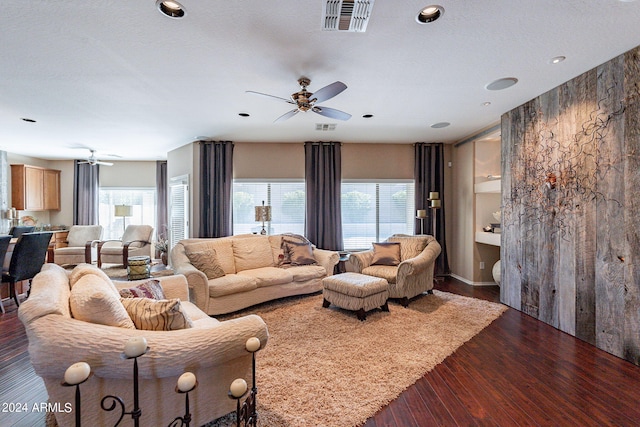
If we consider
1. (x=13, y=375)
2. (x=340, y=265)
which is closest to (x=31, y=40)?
(x=13, y=375)

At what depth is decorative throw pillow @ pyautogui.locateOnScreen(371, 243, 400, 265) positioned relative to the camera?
4602 mm

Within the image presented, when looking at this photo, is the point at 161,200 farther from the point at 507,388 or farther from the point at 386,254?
the point at 507,388

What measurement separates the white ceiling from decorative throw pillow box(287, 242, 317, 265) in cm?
193

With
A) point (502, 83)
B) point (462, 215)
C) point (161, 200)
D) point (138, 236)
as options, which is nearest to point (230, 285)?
point (502, 83)

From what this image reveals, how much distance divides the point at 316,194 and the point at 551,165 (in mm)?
3619

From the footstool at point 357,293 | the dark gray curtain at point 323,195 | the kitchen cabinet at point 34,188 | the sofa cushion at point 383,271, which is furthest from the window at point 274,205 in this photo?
the kitchen cabinet at point 34,188

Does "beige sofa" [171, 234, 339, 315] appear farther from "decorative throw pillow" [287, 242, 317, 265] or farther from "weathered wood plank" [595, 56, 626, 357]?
"weathered wood plank" [595, 56, 626, 357]

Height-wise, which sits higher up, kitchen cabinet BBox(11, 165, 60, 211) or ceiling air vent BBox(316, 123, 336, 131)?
ceiling air vent BBox(316, 123, 336, 131)

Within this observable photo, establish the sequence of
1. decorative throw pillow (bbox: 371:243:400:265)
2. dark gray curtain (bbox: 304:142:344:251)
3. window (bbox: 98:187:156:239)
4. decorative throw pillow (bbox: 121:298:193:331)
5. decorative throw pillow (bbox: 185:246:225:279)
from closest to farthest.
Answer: decorative throw pillow (bbox: 121:298:193:331) < decorative throw pillow (bbox: 185:246:225:279) < decorative throw pillow (bbox: 371:243:400:265) < dark gray curtain (bbox: 304:142:344:251) < window (bbox: 98:187:156:239)

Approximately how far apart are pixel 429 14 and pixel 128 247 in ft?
22.8

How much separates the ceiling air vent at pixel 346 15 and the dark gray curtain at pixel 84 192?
26.4ft

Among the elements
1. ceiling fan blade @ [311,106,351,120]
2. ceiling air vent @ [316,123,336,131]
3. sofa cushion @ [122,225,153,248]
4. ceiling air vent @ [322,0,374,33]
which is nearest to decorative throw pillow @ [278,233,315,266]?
ceiling air vent @ [316,123,336,131]

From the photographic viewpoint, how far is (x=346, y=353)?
276 centimetres

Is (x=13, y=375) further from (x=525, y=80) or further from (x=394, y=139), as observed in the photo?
(x=394, y=139)
